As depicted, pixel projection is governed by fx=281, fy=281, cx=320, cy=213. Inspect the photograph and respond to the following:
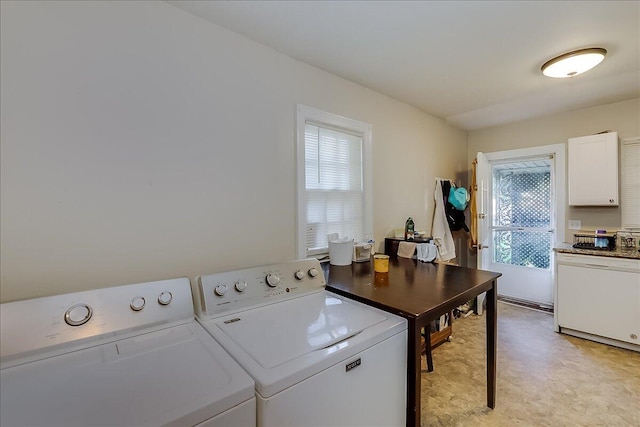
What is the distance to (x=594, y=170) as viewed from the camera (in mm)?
2965

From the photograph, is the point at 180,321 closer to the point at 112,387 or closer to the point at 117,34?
the point at 112,387

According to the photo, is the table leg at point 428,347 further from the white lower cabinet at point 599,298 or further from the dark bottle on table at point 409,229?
the white lower cabinet at point 599,298

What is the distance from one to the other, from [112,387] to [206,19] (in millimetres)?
1838

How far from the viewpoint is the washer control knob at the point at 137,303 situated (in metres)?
1.14

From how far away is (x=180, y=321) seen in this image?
123 cm

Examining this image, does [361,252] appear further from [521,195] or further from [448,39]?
[521,195]

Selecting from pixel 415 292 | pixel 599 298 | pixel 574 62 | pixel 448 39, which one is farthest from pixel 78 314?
pixel 599 298

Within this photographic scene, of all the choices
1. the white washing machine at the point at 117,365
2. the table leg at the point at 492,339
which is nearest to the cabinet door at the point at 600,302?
the table leg at the point at 492,339

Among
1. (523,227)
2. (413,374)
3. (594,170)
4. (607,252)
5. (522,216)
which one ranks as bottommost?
(413,374)

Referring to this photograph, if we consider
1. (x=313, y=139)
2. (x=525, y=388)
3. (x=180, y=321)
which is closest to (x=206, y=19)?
(x=313, y=139)

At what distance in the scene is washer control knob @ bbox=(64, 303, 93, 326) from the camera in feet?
3.36

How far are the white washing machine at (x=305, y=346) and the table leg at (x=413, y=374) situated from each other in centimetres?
2

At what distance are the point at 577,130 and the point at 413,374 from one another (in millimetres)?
3656

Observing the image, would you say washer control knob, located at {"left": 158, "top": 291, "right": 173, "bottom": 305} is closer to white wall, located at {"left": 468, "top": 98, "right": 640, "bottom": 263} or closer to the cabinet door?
the cabinet door
